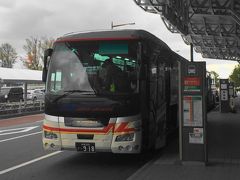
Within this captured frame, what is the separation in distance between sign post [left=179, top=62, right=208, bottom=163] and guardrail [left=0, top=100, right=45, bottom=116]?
23097mm

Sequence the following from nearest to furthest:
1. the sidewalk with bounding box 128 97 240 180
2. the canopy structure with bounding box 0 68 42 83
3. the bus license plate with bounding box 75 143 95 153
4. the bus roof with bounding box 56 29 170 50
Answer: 1. the sidewalk with bounding box 128 97 240 180
2. the bus license plate with bounding box 75 143 95 153
3. the bus roof with bounding box 56 29 170 50
4. the canopy structure with bounding box 0 68 42 83

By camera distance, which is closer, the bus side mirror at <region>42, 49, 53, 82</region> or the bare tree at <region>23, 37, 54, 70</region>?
the bus side mirror at <region>42, 49, 53, 82</region>

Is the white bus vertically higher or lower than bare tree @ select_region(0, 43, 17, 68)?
lower

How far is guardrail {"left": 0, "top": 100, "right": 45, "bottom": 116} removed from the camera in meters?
32.9

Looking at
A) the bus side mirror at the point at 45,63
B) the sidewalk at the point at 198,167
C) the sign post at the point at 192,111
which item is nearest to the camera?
the sidewalk at the point at 198,167

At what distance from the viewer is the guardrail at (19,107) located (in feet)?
108

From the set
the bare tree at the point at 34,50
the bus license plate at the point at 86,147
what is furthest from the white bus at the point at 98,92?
the bare tree at the point at 34,50

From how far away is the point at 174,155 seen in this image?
12812 mm

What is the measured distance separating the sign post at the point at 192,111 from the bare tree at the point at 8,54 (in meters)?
94.5

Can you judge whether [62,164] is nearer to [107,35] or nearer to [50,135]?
[50,135]

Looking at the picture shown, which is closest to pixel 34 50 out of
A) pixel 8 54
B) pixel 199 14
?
pixel 8 54

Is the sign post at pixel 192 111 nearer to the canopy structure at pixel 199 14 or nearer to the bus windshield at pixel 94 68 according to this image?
the bus windshield at pixel 94 68

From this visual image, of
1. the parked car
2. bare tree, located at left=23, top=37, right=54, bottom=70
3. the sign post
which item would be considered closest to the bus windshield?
the sign post

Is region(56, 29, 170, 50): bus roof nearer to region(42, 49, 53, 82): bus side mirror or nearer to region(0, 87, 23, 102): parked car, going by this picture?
region(42, 49, 53, 82): bus side mirror
